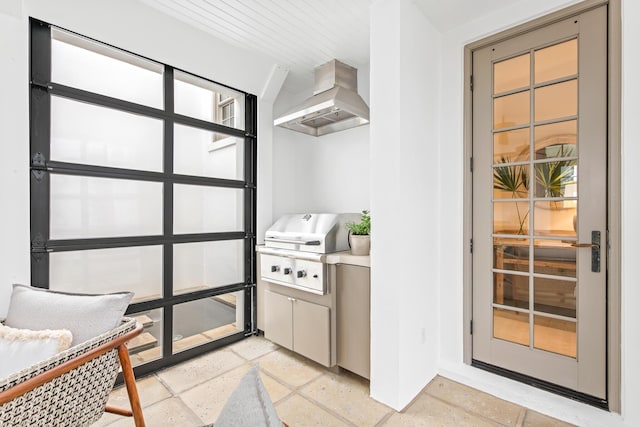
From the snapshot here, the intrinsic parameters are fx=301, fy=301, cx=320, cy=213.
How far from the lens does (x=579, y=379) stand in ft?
5.94

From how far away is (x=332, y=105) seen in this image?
2.45 metres

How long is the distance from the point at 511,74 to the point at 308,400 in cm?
259

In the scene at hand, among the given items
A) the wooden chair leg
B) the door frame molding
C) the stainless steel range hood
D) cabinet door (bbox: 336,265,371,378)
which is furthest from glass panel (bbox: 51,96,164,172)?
the door frame molding

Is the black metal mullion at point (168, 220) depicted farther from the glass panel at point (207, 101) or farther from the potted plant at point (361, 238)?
the potted plant at point (361, 238)

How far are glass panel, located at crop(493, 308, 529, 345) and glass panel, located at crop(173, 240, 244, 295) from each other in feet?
7.06

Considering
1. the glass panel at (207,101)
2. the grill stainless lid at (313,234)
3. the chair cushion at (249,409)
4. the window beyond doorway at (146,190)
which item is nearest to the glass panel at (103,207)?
the window beyond doorway at (146,190)

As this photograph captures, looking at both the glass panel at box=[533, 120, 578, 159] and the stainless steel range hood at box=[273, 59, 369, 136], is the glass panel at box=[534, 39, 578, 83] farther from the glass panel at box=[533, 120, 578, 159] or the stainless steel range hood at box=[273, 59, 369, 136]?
the stainless steel range hood at box=[273, 59, 369, 136]

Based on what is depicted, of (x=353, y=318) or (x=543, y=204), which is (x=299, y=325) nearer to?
(x=353, y=318)

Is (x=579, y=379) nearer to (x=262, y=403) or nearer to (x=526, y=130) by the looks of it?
(x=526, y=130)

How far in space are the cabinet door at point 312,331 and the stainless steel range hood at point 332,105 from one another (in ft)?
5.27

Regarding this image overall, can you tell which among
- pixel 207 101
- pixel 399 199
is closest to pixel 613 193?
pixel 399 199

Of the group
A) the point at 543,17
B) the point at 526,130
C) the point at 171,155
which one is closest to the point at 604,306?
the point at 526,130

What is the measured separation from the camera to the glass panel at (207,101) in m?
2.48

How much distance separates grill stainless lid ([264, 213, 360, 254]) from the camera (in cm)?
237
